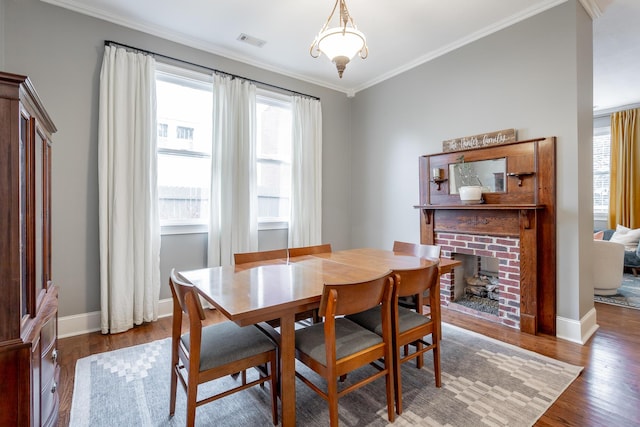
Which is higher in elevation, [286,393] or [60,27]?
[60,27]

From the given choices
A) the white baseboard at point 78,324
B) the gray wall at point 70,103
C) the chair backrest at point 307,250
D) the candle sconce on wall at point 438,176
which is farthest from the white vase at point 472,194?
the white baseboard at point 78,324

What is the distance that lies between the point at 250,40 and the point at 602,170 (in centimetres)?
704

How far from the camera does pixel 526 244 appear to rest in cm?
280

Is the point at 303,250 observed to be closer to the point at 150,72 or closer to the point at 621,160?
the point at 150,72

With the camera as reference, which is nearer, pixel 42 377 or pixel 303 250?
pixel 42 377

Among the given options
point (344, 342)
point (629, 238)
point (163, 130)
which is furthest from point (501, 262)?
point (629, 238)

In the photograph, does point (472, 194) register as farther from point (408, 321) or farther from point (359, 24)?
point (359, 24)

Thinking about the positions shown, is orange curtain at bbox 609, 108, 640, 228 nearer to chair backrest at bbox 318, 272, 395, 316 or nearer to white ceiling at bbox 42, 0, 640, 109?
white ceiling at bbox 42, 0, 640, 109

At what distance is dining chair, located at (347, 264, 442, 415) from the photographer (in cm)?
170

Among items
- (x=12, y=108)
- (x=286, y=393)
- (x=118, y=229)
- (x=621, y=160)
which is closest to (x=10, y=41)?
(x=118, y=229)

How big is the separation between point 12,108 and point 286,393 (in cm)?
158

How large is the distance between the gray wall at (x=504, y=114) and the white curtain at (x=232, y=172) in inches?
69.7

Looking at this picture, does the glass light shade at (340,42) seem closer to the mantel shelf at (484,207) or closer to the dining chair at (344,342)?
the dining chair at (344,342)

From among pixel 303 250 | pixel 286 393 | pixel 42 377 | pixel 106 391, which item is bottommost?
pixel 106 391
